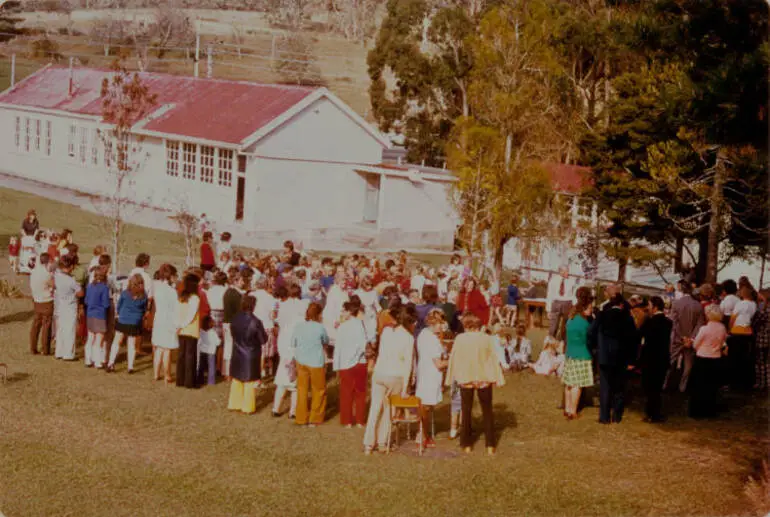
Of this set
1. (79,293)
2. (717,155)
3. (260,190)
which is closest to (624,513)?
(79,293)

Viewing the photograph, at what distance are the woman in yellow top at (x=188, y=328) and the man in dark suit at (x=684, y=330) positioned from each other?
7251mm

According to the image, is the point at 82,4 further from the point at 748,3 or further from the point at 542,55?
the point at 748,3

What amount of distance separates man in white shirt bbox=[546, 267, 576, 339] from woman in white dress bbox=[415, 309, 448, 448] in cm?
728

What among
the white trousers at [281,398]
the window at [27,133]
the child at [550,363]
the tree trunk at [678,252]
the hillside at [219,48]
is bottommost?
the white trousers at [281,398]

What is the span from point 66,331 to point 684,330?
9.73 m

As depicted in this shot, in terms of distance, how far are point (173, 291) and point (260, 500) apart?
5272 millimetres

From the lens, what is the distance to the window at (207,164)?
38469 millimetres

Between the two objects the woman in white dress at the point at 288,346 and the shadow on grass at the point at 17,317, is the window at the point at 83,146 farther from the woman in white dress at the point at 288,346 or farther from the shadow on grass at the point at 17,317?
the woman in white dress at the point at 288,346

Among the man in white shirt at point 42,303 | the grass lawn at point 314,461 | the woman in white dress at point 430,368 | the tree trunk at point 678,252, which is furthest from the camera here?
the tree trunk at point 678,252

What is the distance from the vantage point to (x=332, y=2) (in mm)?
93938

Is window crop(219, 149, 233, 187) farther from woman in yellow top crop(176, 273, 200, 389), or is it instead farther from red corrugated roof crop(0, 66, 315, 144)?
woman in yellow top crop(176, 273, 200, 389)

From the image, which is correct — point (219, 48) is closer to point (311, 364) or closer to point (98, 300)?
point (98, 300)

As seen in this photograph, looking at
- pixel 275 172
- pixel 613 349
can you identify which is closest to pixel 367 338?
pixel 613 349

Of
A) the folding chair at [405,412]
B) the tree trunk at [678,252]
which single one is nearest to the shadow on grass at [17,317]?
the folding chair at [405,412]
